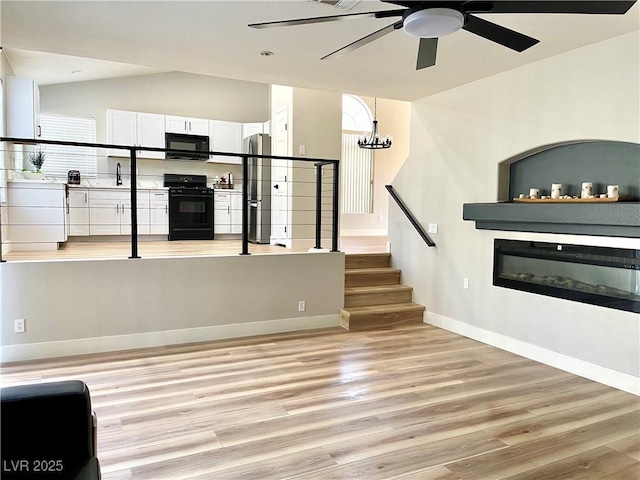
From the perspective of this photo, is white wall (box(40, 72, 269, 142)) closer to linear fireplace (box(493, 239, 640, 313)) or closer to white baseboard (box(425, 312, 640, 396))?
white baseboard (box(425, 312, 640, 396))

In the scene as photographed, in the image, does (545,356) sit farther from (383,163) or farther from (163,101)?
(163,101)

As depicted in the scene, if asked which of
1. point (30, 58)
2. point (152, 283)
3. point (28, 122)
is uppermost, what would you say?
point (30, 58)

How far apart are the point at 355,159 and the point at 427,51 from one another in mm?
6638

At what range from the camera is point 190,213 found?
7.52 m

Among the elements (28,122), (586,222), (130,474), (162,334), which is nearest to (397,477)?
(130,474)

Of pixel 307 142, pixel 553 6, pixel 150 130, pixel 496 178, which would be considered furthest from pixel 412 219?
pixel 150 130

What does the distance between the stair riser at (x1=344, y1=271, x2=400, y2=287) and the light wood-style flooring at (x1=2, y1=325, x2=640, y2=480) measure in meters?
1.34

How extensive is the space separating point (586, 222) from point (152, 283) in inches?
146

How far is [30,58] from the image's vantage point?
594cm

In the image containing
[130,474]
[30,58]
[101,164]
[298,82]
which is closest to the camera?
[130,474]

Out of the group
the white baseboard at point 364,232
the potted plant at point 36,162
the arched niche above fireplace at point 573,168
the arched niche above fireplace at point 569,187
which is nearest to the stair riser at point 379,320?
the arched niche above fireplace at point 569,187

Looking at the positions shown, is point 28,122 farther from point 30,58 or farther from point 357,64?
point 357,64

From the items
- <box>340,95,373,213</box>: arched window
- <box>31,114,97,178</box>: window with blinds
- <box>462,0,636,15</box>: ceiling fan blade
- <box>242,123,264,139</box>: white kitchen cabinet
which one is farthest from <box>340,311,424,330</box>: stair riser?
<box>31,114,97,178</box>: window with blinds

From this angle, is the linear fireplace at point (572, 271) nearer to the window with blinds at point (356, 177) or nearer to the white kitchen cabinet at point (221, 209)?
the white kitchen cabinet at point (221, 209)
